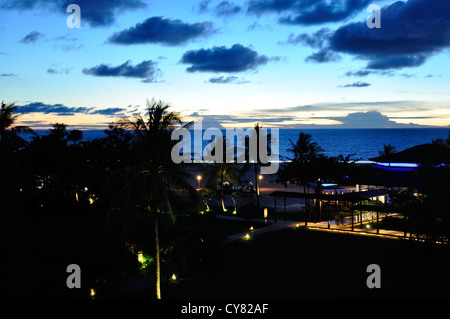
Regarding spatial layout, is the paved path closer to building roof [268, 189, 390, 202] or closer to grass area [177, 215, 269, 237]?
grass area [177, 215, 269, 237]

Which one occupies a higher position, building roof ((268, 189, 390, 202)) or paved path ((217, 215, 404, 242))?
building roof ((268, 189, 390, 202))

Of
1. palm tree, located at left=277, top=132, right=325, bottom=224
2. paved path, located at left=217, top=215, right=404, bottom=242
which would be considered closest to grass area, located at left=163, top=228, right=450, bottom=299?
paved path, located at left=217, top=215, right=404, bottom=242

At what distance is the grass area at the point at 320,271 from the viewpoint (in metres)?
15.3

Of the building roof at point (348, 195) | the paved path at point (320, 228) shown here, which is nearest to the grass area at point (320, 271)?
the paved path at point (320, 228)

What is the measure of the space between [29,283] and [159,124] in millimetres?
7215

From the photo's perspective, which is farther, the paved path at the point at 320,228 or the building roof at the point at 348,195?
the building roof at the point at 348,195

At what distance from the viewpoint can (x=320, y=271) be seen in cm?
1989

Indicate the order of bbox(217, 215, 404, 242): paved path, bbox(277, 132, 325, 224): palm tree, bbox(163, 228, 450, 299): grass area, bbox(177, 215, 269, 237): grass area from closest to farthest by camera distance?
bbox(163, 228, 450, 299): grass area < bbox(217, 215, 404, 242): paved path < bbox(177, 215, 269, 237): grass area < bbox(277, 132, 325, 224): palm tree

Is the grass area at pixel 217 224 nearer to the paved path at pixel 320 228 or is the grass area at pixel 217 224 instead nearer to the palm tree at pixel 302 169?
the paved path at pixel 320 228

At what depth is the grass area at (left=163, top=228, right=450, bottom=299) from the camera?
600 inches

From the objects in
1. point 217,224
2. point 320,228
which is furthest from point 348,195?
point 217,224

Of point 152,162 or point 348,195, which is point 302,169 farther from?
point 152,162

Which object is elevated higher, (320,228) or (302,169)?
(302,169)
